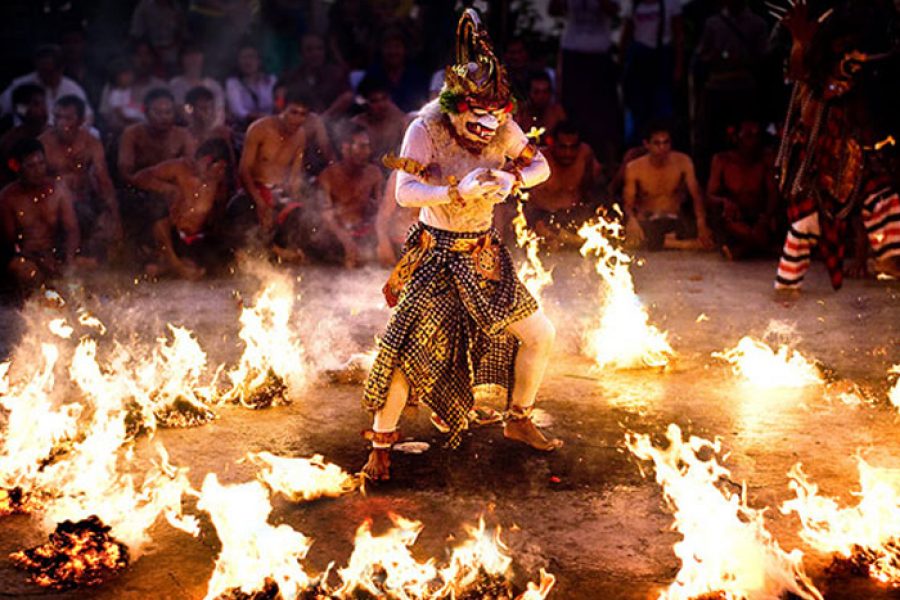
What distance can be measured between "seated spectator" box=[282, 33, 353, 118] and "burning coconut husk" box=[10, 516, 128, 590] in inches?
309

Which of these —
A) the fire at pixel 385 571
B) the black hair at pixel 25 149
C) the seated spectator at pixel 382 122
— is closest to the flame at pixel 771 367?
the fire at pixel 385 571

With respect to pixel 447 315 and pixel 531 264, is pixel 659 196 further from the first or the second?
pixel 447 315

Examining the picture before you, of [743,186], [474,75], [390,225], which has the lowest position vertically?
[390,225]

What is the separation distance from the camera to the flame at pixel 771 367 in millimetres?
6227

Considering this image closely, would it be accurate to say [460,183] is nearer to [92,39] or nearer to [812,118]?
[812,118]

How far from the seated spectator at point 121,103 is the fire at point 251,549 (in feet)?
26.1

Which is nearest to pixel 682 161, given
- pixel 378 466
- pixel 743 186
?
pixel 743 186

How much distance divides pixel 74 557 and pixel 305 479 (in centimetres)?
110

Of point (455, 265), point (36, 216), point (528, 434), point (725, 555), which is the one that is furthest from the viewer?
point (36, 216)

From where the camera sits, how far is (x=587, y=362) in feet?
22.1

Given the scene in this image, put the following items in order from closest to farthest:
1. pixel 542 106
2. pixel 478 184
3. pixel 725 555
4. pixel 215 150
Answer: pixel 725 555, pixel 478 184, pixel 215 150, pixel 542 106

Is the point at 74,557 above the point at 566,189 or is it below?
below

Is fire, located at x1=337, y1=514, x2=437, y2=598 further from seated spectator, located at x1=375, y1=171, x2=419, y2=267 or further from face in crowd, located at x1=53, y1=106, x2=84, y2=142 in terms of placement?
face in crowd, located at x1=53, y1=106, x2=84, y2=142

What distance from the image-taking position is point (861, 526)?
13.2ft
